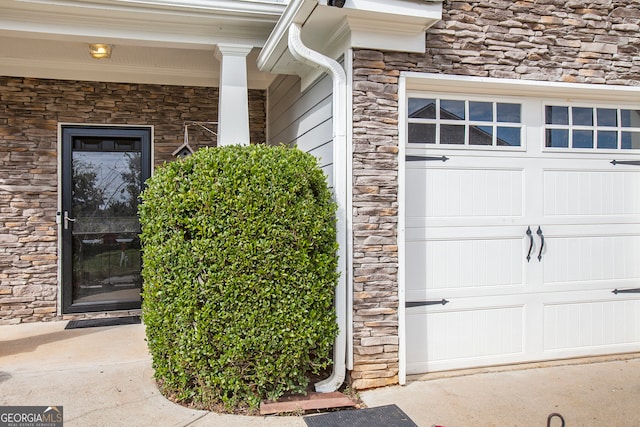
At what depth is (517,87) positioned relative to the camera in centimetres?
368

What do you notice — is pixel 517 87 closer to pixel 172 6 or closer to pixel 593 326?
pixel 593 326

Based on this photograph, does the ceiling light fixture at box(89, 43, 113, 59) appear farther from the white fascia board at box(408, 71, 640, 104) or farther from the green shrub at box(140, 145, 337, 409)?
the white fascia board at box(408, 71, 640, 104)

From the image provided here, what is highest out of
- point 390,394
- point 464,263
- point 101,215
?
point 101,215

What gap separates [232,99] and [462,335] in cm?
252

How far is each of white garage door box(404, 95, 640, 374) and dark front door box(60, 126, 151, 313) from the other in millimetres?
3106

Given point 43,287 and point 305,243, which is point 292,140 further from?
point 43,287

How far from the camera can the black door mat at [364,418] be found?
2.77 meters

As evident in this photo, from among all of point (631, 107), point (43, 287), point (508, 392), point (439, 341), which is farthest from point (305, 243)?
point (43, 287)

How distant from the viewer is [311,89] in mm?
4020

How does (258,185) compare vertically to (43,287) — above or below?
above

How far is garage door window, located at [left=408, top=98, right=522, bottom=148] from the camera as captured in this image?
363cm

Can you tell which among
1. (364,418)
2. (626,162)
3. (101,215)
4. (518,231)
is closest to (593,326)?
(518,231)

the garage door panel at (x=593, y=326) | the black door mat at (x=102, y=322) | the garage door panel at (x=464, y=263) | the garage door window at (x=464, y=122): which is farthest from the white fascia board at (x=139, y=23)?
the garage door panel at (x=593, y=326)

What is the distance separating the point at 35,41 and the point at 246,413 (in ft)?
11.8
